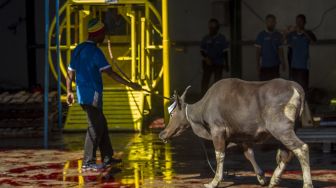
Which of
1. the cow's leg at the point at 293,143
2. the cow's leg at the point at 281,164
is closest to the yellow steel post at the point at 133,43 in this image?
the cow's leg at the point at 281,164

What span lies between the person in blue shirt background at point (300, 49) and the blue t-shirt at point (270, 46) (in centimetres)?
37

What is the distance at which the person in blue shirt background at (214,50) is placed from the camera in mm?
17509

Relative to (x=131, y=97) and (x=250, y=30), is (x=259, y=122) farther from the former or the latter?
(x=250, y=30)

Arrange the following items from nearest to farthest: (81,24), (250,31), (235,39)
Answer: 1. (81,24)
2. (235,39)
3. (250,31)

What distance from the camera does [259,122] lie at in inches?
368

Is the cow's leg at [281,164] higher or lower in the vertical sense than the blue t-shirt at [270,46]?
lower

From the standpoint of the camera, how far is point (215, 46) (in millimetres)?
17500

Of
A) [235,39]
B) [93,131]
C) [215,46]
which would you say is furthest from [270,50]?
[93,131]

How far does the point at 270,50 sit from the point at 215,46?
151 cm

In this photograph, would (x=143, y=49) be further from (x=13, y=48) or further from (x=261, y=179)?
(x=261, y=179)

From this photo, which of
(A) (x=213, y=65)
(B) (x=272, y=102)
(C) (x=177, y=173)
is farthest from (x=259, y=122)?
(A) (x=213, y=65)

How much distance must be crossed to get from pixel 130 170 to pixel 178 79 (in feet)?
27.1

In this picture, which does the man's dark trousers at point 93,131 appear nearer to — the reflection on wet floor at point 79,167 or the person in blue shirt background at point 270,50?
the reflection on wet floor at point 79,167

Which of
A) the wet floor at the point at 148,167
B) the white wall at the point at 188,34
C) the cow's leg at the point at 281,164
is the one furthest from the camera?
the white wall at the point at 188,34
